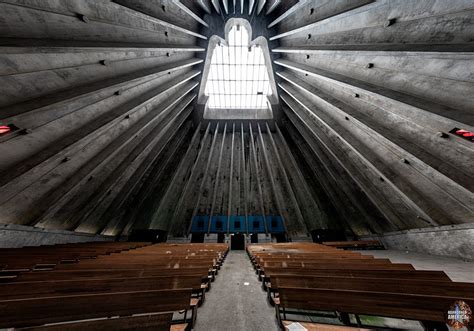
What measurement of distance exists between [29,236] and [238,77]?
13.5 m

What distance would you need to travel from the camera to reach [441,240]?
720 centimetres

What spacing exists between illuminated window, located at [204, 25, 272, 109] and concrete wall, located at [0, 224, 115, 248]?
11.5m

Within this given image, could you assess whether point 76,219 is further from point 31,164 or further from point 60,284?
point 60,284

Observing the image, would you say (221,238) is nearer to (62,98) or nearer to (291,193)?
(291,193)

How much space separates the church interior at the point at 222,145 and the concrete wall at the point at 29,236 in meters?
0.06

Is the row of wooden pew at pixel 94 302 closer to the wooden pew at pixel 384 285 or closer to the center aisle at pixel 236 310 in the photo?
the center aisle at pixel 236 310

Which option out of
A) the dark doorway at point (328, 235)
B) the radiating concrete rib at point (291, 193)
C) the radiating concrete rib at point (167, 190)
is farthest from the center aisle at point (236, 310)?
the dark doorway at point (328, 235)

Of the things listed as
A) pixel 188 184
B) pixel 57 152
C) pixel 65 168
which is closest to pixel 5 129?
pixel 57 152

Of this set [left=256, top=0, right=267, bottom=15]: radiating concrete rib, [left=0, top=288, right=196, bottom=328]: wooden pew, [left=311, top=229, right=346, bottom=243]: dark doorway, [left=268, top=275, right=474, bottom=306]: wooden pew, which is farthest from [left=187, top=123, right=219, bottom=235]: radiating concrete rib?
[left=0, top=288, right=196, bottom=328]: wooden pew

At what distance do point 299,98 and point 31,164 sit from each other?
1152 centimetres

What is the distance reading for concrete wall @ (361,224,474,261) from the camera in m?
6.30

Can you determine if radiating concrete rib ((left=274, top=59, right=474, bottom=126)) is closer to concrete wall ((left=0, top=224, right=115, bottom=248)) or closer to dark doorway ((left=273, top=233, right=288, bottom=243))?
dark doorway ((left=273, top=233, right=288, bottom=243))

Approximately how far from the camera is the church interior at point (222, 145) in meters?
1.84

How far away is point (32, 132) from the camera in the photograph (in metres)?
5.41
